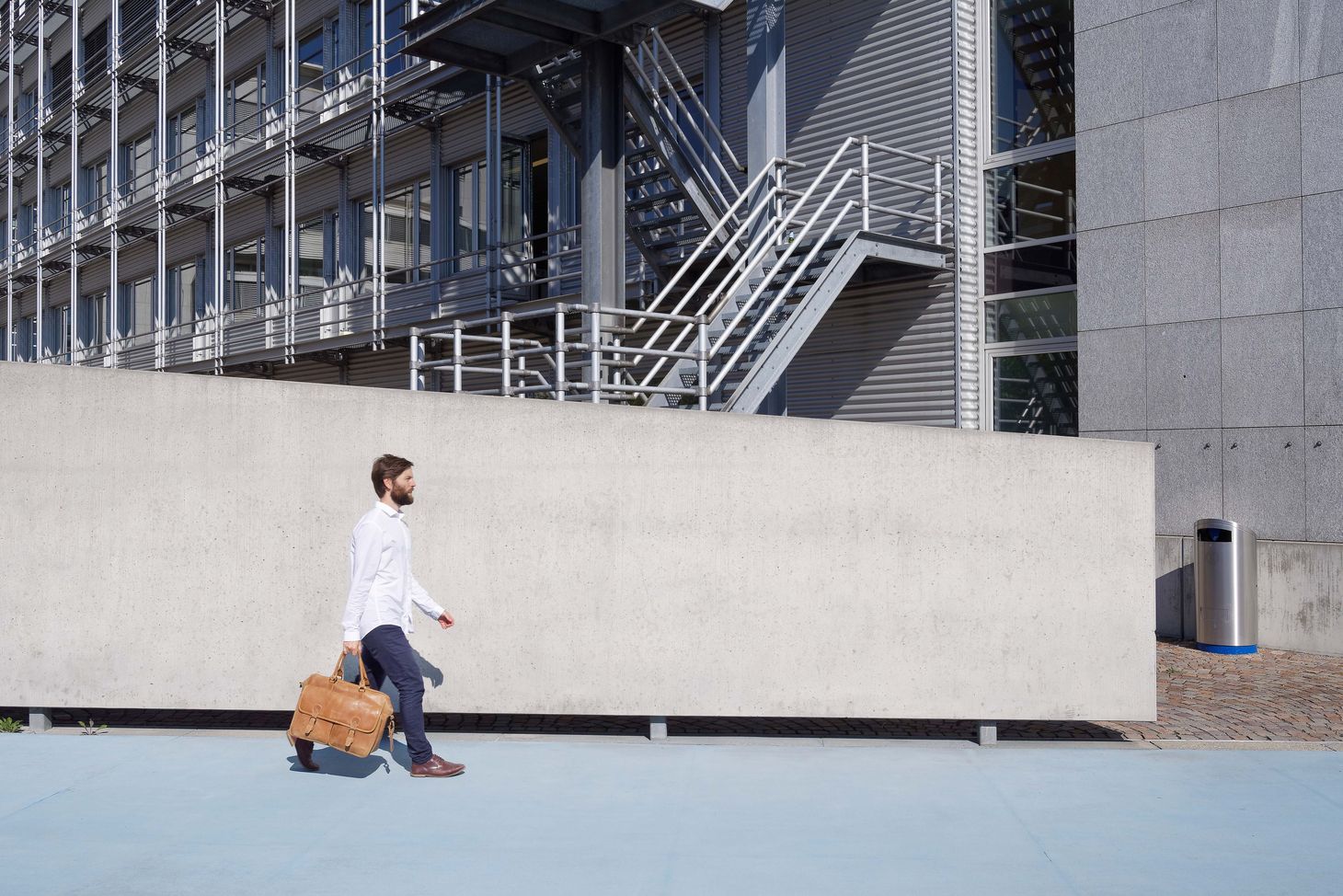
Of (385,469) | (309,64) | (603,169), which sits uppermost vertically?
(309,64)

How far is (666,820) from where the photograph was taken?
6.10m

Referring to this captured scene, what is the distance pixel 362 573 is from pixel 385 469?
1.77ft

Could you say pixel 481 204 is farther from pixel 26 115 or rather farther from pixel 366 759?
pixel 26 115

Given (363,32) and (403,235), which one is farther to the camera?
(363,32)

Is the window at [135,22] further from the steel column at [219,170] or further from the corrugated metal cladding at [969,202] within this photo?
the corrugated metal cladding at [969,202]

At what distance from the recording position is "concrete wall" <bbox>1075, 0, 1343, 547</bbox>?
1196cm

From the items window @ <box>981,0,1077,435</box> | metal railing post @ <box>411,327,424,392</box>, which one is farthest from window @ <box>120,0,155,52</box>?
window @ <box>981,0,1077,435</box>

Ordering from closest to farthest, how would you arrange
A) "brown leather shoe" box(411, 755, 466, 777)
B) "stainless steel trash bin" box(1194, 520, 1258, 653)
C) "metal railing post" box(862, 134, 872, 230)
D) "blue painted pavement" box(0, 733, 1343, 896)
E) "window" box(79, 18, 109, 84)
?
"blue painted pavement" box(0, 733, 1343, 896) → "brown leather shoe" box(411, 755, 466, 777) → "stainless steel trash bin" box(1194, 520, 1258, 653) → "metal railing post" box(862, 134, 872, 230) → "window" box(79, 18, 109, 84)

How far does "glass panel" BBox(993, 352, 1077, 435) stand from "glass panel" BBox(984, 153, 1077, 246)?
1437mm

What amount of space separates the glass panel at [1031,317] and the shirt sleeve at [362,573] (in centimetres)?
1000

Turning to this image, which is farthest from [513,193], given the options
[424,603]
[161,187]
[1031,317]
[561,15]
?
[424,603]

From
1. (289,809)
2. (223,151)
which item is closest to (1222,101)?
(289,809)

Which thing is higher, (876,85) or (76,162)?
(76,162)

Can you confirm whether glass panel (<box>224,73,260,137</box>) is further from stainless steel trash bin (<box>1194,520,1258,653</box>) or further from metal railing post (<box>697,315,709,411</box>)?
stainless steel trash bin (<box>1194,520,1258,653</box>)
